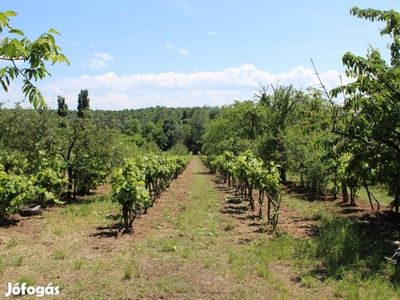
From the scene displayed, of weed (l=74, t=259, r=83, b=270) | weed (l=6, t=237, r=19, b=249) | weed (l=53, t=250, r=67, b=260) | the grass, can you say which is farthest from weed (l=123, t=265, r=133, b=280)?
weed (l=6, t=237, r=19, b=249)

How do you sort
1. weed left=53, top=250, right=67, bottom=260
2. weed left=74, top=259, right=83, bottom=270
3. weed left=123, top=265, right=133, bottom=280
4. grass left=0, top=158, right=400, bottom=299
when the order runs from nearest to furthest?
grass left=0, top=158, right=400, bottom=299, weed left=123, top=265, right=133, bottom=280, weed left=74, top=259, right=83, bottom=270, weed left=53, top=250, right=67, bottom=260

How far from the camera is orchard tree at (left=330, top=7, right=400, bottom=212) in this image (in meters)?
7.14

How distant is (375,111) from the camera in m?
7.04

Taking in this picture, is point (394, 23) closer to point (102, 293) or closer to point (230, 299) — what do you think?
point (230, 299)

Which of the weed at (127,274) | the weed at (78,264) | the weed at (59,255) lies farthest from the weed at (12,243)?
the weed at (127,274)

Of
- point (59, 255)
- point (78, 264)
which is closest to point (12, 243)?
point (59, 255)

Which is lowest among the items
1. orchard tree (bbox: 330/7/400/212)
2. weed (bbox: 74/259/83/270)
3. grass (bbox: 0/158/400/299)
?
grass (bbox: 0/158/400/299)

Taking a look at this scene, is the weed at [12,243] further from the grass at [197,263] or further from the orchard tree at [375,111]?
the orchard tree at [375,111]

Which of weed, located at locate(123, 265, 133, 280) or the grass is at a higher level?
weed, located at locate(123, 265, 133, 280)

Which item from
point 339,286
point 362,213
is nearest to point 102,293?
point 339,286

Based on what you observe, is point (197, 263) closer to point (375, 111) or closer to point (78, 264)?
point (78, 264)

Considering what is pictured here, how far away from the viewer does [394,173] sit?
26.7 ft

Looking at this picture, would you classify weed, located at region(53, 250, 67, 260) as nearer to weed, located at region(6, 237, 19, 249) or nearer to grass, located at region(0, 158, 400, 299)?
grass, located at region(0, 158, 400, 299)

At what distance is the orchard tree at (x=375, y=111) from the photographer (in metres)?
7.14
